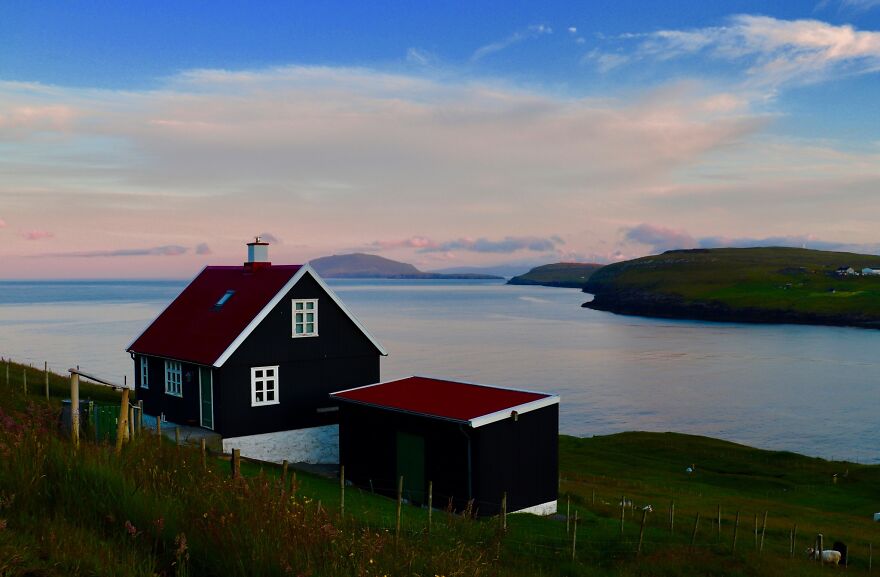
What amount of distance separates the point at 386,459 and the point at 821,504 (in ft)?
96.8

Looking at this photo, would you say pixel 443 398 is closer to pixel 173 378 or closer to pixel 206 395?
pixel 206 395

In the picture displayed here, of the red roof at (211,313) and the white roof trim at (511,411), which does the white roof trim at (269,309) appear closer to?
the red roof at (211,313)

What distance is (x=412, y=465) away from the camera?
27.8m

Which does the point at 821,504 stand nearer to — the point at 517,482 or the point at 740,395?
the point at 517,482

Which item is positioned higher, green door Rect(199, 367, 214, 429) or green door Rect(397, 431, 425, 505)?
green door Rect(199, 367, 214, 429)

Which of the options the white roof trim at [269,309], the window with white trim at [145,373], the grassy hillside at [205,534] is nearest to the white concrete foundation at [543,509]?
the grassy hillside at [205,534]

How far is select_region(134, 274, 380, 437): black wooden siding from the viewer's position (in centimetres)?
3158

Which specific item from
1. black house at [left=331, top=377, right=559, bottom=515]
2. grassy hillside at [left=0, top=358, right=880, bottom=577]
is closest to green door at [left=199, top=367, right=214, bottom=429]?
black house at [left=331, top=377, right=559, bottom=515]

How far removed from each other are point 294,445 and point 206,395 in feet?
15.7

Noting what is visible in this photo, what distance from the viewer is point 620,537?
77.4 feet

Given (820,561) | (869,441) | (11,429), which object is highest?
(11,429)

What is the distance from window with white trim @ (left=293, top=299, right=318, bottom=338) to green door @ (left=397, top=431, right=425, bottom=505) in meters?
8.12

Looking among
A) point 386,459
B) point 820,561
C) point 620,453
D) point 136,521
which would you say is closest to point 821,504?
point 620,453

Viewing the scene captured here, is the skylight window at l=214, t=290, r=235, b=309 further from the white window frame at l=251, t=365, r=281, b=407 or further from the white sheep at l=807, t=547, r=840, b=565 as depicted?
the white sheep at l=807, t=547, r=840, b=565
